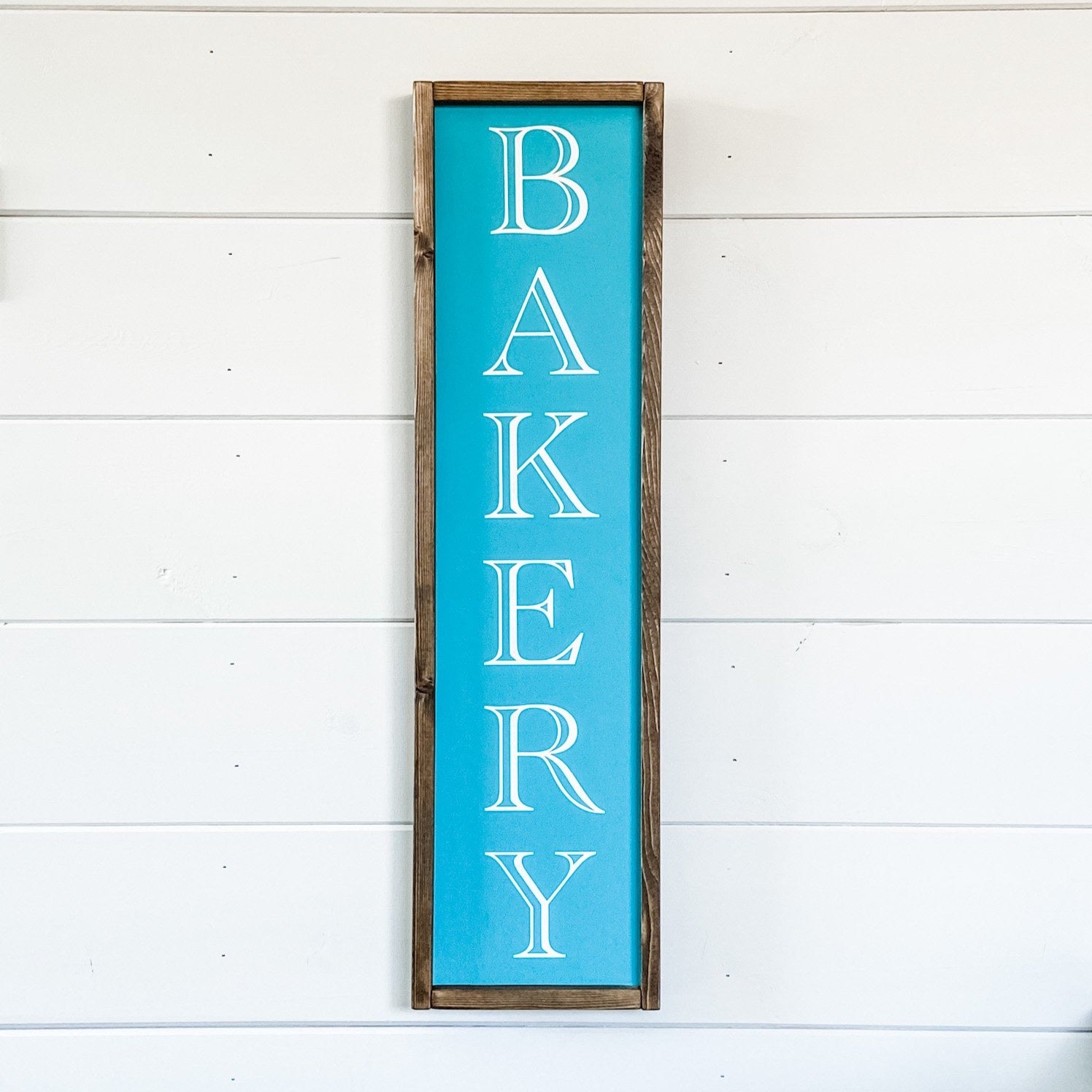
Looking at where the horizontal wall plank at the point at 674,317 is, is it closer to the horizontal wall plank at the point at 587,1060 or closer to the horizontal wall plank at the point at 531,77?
the horizontal wall plank at the point at 531,77

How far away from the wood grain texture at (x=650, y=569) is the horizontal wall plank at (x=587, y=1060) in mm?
87

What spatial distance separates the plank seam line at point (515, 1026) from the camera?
0.95 meters

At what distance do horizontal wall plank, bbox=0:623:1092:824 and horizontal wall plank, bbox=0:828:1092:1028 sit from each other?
30 mm

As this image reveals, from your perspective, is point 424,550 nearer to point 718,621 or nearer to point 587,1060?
point 718,621

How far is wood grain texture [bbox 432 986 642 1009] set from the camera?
932 millimetres

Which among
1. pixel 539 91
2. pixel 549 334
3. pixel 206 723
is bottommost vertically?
pixel 206 723

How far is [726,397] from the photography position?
949 mm

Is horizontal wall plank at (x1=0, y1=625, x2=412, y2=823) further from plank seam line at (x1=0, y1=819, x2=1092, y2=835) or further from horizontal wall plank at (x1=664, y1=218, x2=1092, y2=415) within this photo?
horizontal wall plank at (x1=664, y1=218, x2=1092, y2=415)

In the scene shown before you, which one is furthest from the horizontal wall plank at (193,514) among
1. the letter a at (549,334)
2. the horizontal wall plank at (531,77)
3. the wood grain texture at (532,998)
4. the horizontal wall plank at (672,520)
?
the wood grain texture at (532,998)

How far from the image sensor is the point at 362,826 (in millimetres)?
953

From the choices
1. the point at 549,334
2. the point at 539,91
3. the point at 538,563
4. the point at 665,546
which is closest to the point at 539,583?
the point at 538,563

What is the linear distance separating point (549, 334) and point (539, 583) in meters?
0.24

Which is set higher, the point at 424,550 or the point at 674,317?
the point at 674,317

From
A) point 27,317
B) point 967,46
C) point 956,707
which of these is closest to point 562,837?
point 956,707
